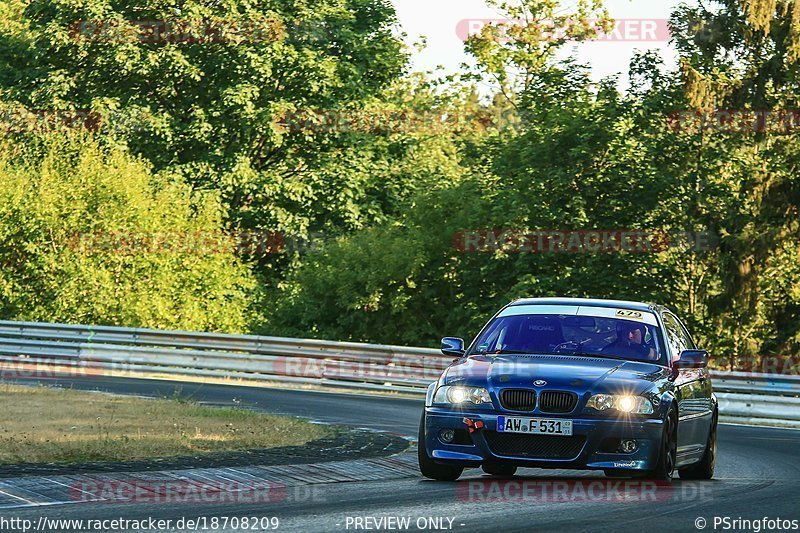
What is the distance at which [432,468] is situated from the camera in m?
11.2

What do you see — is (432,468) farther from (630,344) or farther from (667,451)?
(630,344)

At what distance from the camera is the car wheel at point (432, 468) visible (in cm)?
1110

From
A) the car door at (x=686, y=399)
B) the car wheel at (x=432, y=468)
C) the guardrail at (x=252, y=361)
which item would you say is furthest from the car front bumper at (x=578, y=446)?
the guardrail at (x=252, y=361)

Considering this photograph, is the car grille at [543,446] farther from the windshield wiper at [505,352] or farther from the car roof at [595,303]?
the car roof at [595,303]

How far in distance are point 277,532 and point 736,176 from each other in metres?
28.5

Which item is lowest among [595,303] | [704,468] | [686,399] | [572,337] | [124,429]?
[704,468]

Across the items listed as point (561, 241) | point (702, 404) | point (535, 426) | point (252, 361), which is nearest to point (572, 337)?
point (702, 404)

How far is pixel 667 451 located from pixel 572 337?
4.83 feet

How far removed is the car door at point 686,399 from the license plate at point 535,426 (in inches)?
49.3

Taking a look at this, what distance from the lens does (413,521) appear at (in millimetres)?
8812

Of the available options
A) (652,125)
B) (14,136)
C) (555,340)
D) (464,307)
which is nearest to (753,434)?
(555,340)

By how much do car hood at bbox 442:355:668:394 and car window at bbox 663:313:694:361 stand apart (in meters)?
0.70

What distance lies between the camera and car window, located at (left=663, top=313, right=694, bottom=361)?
1217 centimetres

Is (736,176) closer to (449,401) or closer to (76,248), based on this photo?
(76,248)
